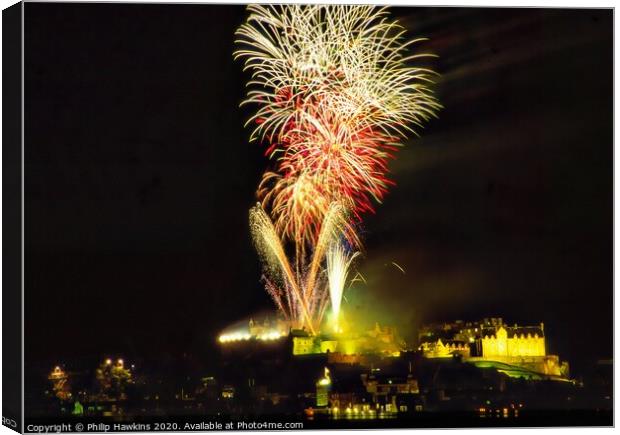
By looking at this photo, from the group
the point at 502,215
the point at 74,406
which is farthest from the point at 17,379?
the point at 502,215

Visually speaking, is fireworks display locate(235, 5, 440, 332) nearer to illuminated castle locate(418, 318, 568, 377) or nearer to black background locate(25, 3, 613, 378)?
black background locate(25, 3, 613, 378)

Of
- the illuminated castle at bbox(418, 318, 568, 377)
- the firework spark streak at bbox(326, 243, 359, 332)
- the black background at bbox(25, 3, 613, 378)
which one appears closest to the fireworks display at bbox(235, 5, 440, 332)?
the firework spark streak at bbox(326, 243, 359, 332)

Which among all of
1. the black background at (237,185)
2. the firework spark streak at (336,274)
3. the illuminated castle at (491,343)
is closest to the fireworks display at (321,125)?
the firework spark streak at (336,274)

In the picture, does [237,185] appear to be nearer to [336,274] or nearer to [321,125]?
[321,125]

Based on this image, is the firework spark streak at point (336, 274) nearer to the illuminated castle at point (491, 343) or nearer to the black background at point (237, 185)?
the black background at point (237, 185)

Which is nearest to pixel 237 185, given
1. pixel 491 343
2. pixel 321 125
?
pixel 321 125

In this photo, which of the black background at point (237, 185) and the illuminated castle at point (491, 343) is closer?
the black background at point (237, 185)
